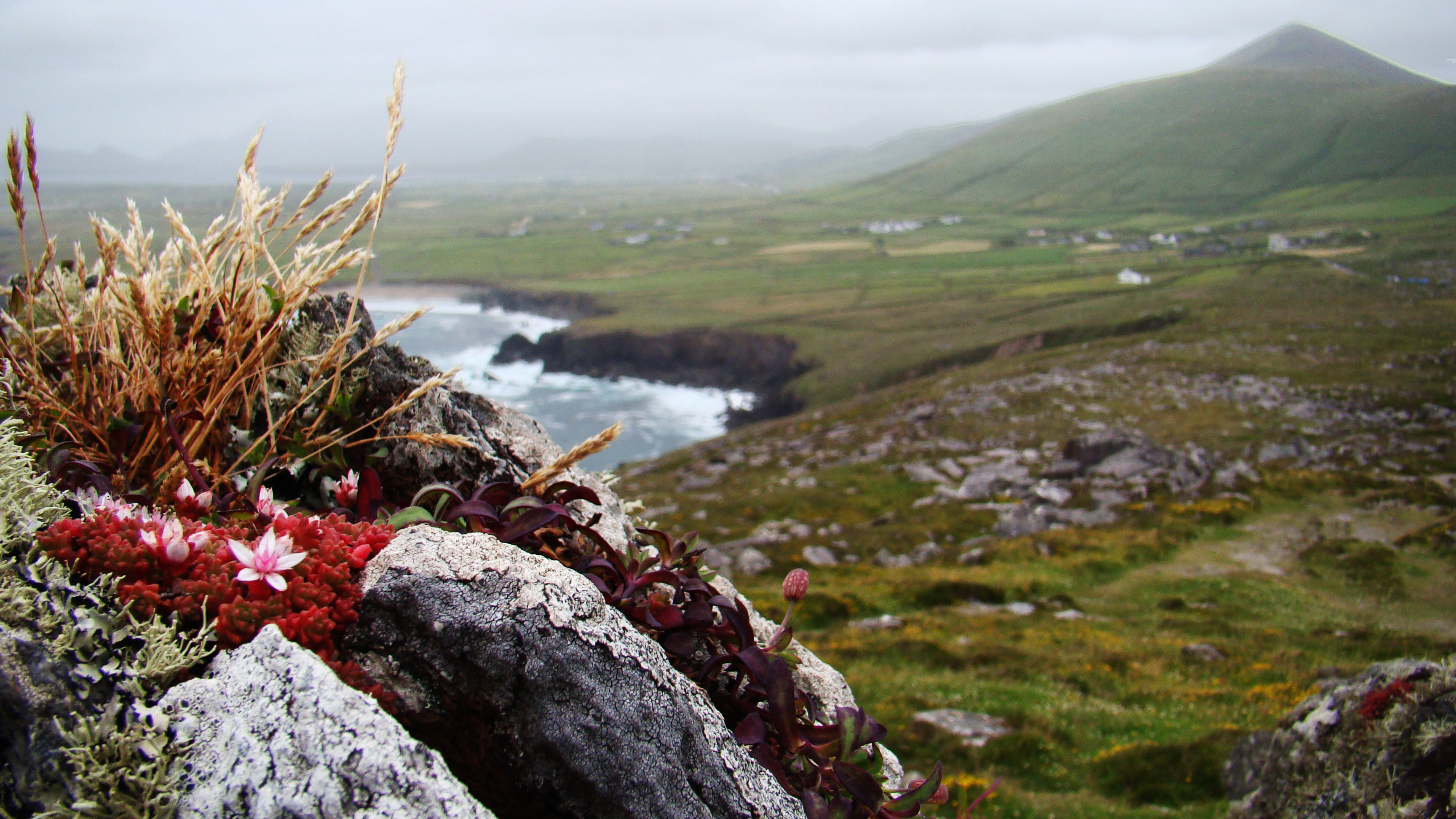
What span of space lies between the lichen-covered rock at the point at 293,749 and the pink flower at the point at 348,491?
3.57 feet

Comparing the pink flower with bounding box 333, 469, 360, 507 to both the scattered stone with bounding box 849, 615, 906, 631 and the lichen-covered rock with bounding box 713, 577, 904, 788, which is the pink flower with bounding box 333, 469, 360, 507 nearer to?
the lichen-covered rock with bounding box 713, 577, 904, 788

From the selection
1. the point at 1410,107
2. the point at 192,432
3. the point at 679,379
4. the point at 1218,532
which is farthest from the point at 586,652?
the point at 1410,107

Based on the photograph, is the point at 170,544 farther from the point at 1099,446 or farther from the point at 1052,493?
the point at 1099,446

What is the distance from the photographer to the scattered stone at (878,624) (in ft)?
70.8

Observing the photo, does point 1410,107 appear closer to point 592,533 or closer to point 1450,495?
point 1450,495

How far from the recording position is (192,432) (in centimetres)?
315

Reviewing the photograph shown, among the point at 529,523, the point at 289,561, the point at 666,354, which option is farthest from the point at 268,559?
the point at 666,354

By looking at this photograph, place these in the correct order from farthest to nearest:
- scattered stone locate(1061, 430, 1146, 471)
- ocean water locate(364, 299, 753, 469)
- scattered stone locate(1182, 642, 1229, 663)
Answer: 1. ocean water locate(364, 299, 753, 469)
2. scattered stone locate(1061, 430, 1146, 471)
3. scattered stone locate(1182, 642, 1229, 663)

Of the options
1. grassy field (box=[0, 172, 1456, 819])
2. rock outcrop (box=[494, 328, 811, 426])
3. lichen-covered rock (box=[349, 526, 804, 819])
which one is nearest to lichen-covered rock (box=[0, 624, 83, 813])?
lichen-covered rock (box=[349, 526, 804, 819])

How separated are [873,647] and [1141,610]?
9.93m

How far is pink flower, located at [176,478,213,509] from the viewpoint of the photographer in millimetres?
2916

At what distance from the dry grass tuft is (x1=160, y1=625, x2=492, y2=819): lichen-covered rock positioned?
948 mm

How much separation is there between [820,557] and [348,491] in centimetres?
3116

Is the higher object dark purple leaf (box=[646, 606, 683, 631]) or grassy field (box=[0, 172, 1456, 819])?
dark purple leaf (box=[646, 606, 683, 631])
